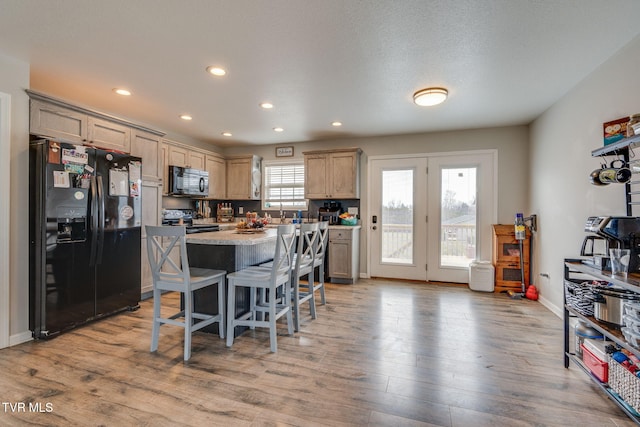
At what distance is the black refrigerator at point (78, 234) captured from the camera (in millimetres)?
2615

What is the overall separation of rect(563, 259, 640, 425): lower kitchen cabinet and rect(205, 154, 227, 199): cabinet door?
16.8ft

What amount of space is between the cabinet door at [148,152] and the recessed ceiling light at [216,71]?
1.63m

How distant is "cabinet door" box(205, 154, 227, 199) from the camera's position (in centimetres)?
541

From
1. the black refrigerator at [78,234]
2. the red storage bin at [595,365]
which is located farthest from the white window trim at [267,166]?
the red storage bin at [595,365]

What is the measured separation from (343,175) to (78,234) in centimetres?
360

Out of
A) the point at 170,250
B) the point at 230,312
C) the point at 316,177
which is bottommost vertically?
the point at 230,312

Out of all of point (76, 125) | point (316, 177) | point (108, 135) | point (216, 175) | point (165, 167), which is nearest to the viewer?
point (76, 125)

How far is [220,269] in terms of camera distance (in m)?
2.74

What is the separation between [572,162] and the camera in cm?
312

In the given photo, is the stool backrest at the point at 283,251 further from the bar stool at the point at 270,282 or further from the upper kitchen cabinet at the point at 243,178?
the upper kitchen cabinet at the point at 243,178

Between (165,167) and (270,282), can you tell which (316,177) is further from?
(270,282)

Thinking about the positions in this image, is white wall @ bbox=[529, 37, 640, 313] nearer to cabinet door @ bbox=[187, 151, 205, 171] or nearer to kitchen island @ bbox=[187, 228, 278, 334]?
kitchen island @ bbox=[187, 228, 278, 334]

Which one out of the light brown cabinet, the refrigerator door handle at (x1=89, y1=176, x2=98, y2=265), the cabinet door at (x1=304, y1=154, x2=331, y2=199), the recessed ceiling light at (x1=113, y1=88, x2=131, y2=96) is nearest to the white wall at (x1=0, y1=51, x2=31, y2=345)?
the light brown cabinet

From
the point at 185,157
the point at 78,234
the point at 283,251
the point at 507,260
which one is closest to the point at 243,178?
the point at 185,157
